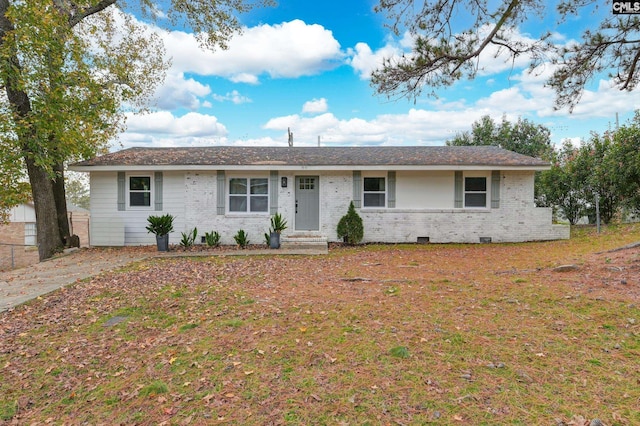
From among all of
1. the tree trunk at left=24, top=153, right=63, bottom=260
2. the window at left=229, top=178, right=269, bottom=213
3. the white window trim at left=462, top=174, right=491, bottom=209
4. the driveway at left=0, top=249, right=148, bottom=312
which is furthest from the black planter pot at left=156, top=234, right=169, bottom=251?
the white window trim at left=462, top=174, right=491, bottom=209

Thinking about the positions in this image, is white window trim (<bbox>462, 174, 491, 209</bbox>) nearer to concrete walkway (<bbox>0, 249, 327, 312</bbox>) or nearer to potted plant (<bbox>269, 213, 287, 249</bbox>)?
concrete walkway (<bbox>0, 249, 327, 312</bbox>)

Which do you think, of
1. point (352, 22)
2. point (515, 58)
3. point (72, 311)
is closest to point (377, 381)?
point (72, 311)

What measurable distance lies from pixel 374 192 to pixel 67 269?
9351 millimetres

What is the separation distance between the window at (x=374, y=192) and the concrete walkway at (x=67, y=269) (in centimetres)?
301

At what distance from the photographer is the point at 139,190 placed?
42.0 ft

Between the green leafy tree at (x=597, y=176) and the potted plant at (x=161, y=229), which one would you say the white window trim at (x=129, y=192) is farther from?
the green leafy tree at (x=597, y=176)

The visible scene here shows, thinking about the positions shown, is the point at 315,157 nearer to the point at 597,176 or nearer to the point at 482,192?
the point at 482,192

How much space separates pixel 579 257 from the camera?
8.41 m

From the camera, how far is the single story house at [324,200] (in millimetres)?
12719

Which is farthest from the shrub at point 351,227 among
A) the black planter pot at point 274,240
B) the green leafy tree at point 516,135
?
the green leafy tree at point 516,135

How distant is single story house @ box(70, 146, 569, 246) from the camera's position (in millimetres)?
12719

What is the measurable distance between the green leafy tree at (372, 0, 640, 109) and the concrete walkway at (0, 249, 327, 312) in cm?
598

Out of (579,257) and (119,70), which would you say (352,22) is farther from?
(579,257)

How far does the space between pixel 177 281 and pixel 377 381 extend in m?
5.12
